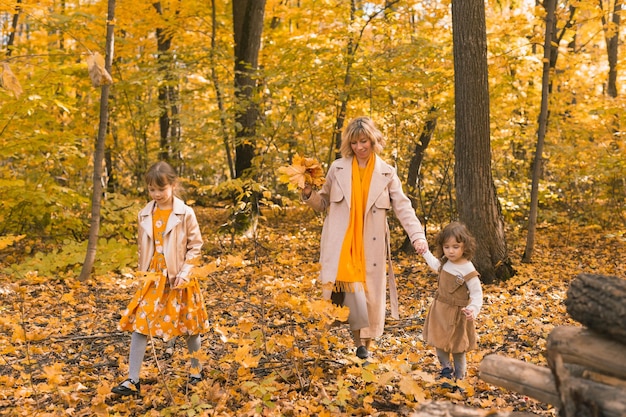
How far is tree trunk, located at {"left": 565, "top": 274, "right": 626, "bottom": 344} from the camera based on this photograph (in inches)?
82.2

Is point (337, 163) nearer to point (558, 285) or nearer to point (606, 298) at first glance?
point (606, 298)

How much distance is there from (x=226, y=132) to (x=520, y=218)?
7.06 metres

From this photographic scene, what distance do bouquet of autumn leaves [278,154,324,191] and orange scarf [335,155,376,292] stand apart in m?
0.27

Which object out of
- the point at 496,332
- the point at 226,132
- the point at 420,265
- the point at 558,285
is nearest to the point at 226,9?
the point at 226,132

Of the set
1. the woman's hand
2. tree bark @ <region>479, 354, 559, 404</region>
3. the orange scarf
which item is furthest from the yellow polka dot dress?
tree bark @ <region>479, 354, 559, 404</region>

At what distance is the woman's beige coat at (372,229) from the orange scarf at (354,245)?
31 mm

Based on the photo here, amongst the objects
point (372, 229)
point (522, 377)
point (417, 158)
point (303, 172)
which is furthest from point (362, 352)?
point (417, 158)

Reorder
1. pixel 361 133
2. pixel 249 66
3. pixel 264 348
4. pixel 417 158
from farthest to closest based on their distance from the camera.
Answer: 1. pixel 249 66
2. pixel 417 158
3. pixel 264 348
4. pixel 361 133

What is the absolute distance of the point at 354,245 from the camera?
407cm

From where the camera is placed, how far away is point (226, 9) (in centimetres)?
1380

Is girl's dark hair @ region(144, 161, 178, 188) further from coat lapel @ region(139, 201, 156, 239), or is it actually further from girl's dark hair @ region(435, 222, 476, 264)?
girl's dark hair @ region(435, 222, 476, 264)

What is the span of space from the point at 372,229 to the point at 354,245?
179 mm

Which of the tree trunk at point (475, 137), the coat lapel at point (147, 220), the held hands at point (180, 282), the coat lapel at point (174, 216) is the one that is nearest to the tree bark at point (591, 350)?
the held hands at point (180, 282)

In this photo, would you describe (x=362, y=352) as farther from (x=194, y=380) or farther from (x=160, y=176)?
(x=160, y=176)
